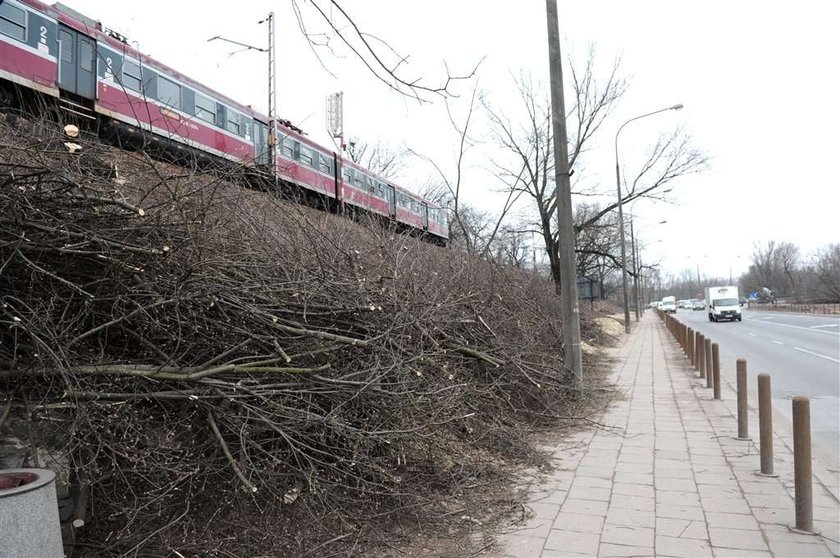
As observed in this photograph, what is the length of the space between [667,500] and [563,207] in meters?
5.40

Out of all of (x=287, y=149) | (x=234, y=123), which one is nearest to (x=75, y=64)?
(x=234, y=123)

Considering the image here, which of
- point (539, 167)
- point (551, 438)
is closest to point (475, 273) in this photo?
point (551, 438)

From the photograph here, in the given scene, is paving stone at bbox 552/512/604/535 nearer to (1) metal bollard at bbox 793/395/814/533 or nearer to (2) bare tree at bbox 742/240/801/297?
(1) metal bollard at bbox 793/395/814/533

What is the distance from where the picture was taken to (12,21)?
10.1 metres

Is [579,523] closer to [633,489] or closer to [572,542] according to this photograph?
[572,542]

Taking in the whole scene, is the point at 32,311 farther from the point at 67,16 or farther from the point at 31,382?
the point at 67,16

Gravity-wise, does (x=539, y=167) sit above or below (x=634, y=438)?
above

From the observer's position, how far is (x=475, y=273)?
348 inches

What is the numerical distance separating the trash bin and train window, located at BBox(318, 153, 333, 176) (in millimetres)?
18399

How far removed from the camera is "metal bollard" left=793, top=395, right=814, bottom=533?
3.84m

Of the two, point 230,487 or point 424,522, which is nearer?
point 230,487

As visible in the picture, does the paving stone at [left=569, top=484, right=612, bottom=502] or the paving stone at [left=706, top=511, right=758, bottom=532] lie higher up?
the paving stone at [left=706, top=511, right=758, bottom=532]

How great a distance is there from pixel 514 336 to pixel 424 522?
4.50m

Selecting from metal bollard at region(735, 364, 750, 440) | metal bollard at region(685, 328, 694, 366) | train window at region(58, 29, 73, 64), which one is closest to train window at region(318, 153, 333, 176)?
train window at region(58, 29, 73, 64)
